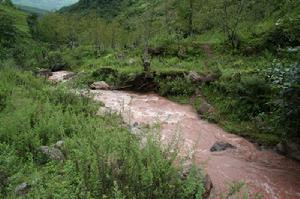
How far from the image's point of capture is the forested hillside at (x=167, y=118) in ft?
20.6

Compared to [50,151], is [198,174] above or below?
above

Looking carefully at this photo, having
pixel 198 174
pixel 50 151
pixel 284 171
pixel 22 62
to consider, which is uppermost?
pixel 198 174

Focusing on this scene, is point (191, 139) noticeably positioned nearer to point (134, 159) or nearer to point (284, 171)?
point (284, 171)

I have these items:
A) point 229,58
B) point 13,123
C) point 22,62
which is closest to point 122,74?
point 229,58

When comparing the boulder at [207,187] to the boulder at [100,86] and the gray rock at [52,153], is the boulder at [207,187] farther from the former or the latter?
the boulder at [100,86]

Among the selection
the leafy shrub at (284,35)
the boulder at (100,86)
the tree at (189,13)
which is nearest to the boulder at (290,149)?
the boulder at (100,86)

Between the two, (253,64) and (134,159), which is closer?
(134,159)

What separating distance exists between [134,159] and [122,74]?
16.9 metres

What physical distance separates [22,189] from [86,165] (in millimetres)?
1271

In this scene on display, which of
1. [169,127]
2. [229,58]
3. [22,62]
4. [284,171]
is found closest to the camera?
[284,171]

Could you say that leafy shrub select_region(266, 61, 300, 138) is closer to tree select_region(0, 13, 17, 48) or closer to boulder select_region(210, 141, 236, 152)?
boulder select_region(210, 141, 236, 152)

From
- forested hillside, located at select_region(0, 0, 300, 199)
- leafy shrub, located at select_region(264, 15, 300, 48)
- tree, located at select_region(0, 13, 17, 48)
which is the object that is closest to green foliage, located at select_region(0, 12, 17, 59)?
tree, located at select_region(0, 13, 17, 48)

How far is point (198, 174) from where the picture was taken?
6.55m

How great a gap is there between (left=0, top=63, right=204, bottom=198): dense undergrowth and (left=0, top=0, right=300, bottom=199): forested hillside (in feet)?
0.07
